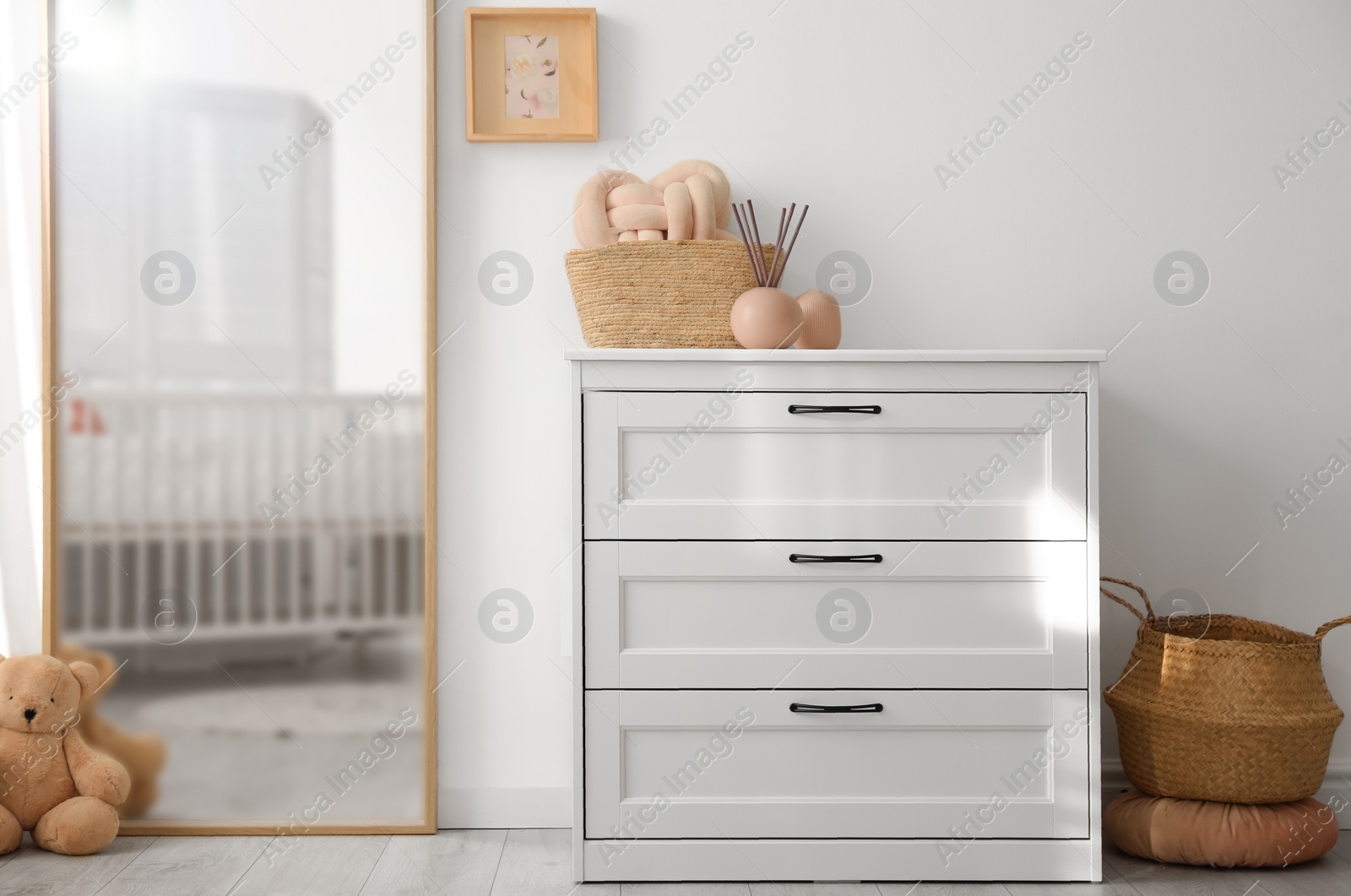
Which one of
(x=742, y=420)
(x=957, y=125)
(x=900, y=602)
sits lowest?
(x=900, y=602)

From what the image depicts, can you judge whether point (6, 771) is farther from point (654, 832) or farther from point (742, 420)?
point (742, 420)

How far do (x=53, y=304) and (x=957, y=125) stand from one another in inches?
76.6

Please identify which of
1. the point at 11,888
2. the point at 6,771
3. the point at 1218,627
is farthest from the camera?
the point at 1218,627

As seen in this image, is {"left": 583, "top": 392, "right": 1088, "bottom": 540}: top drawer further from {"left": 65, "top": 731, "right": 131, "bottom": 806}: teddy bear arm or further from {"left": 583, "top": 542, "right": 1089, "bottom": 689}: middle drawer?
{"left": 65, "top": 731, "right": 131, "bottom": 806}: teddy bear arm

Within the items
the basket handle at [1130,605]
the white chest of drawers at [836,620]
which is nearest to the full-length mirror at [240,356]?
the white chest of drawers at [836,620]

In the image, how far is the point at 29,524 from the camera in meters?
2.00

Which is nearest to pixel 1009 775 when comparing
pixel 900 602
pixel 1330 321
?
pixel 900 602

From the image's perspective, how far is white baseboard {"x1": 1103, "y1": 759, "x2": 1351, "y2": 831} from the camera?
79.3 inches

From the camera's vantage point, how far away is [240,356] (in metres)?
1.95

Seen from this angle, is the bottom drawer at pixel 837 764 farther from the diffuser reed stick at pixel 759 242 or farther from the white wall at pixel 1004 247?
the diffuser reed stick at pixel 759 242

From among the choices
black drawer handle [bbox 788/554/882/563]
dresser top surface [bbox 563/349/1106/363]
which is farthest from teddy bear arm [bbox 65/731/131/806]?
black drawer handle [bbox 788/554/882/563]

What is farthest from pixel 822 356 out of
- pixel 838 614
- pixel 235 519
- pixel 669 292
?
pixel 235 519

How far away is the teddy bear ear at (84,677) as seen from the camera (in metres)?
1.88

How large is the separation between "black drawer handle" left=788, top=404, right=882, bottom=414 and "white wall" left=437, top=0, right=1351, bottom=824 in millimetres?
412
